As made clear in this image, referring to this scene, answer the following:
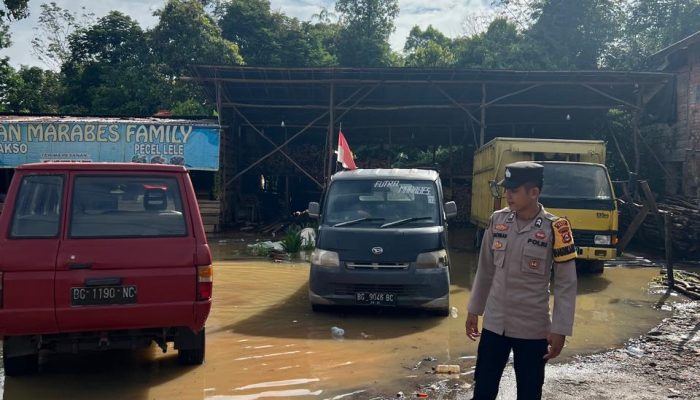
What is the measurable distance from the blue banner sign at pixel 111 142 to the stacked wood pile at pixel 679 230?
1175cm

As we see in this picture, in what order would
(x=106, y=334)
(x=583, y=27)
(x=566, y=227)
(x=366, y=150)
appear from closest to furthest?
(x=566, y=227) < (x=106, y=334) < (x=366, y=150) < (x=583, y=27)

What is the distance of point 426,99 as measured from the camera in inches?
738

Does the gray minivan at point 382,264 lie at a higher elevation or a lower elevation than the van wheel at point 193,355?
higher

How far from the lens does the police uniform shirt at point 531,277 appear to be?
3.11 metres

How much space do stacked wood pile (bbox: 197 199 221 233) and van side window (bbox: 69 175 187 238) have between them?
13422 mm

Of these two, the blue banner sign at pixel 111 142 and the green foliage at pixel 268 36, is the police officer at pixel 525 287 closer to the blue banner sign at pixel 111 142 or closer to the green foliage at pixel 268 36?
the blue banner sign at pixel 111 142

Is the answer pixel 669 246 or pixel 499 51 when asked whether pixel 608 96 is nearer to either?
pixel 669 246

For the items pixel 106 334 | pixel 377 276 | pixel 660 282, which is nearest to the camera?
pixel 106 334

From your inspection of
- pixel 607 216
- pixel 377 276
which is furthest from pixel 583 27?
pixel 377 276

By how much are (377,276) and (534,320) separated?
380 centimetres

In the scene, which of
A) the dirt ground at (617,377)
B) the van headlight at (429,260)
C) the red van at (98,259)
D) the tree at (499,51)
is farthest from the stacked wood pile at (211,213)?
the tree at (499,51)

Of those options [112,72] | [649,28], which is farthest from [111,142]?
[649,28]

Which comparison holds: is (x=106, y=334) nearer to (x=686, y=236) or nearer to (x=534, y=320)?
(x=534, y=320)

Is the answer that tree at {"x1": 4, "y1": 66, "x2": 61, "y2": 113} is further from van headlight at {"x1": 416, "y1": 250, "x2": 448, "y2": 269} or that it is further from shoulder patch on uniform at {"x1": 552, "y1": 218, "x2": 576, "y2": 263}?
shoulder patch on uniform at {"x1": 552, "y1": 218, "x2": 576, "y2": 263}
